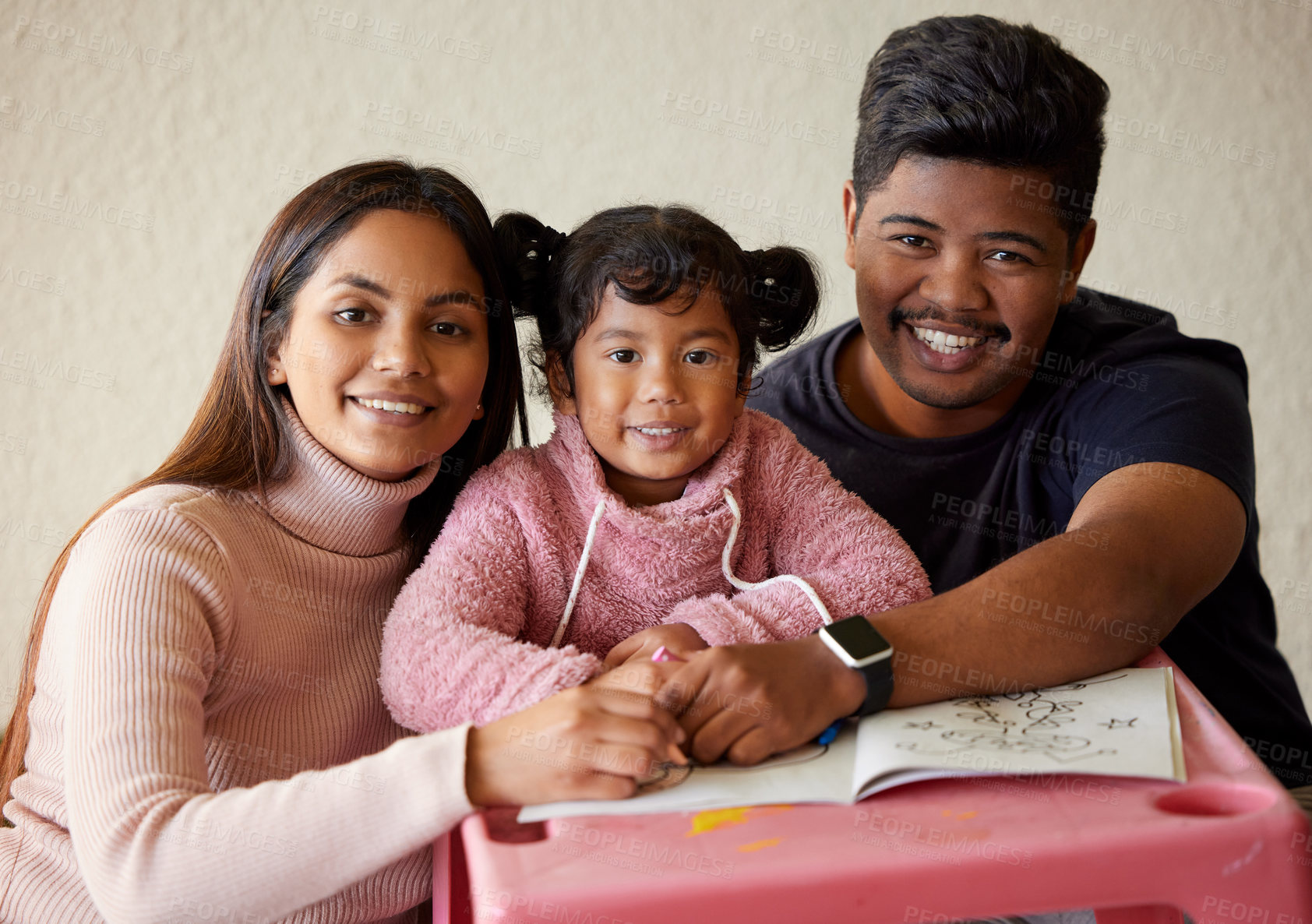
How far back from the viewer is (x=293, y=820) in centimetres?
76

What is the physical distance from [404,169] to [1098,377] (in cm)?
89

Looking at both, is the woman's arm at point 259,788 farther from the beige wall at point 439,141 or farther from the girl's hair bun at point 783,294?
the beige wall at point 439,141

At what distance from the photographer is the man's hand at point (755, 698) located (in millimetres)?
787

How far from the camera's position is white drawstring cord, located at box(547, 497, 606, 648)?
999 millimetres

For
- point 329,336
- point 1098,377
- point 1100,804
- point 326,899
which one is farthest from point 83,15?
point 1100,804

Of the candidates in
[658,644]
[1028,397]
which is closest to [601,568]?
[658,644]

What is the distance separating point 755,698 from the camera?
0.79 m

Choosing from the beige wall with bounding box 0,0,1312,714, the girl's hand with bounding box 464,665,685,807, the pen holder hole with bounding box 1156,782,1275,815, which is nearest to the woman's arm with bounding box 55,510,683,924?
the girl's hand with bounding box 464,665,685,807

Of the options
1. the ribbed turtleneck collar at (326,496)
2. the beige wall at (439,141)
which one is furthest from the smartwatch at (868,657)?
the beige wall at (439,141)

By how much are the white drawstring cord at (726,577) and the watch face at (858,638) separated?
0.30 feet

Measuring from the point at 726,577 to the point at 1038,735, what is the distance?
1.16ft

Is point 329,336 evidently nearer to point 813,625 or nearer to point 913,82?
point 813,625

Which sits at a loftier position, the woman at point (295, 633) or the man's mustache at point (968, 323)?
the man's mustache at point (968, 323)

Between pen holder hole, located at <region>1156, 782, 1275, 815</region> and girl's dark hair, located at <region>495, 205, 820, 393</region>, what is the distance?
0.59m
